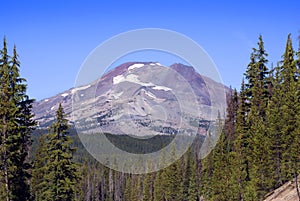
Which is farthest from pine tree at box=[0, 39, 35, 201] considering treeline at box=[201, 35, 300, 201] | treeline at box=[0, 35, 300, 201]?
treeline at box=[201, 35, 300, 201]

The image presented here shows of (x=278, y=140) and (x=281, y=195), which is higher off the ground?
(x=278, y=140)

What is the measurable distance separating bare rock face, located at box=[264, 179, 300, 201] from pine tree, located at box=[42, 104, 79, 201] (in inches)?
696

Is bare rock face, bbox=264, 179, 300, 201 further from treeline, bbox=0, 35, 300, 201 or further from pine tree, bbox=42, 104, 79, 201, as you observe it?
pine tree, bbox=42, 104, 79, 201

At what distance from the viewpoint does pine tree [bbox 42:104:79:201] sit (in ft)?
125

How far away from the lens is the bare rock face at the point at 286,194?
39.9 metres

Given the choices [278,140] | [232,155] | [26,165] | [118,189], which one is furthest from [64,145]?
[118,189]

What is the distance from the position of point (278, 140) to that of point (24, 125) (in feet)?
74.7

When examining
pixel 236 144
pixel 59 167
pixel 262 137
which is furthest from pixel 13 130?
pixel 236 144

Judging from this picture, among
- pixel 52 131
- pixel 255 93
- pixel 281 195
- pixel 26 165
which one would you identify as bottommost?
pixel 281 195

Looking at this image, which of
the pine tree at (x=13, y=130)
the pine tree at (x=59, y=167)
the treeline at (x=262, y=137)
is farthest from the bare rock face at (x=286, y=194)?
the pine tree at (x=13, y=130)

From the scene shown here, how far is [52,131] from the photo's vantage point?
39.4m

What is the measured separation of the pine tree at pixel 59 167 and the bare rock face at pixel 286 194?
17.7 metres

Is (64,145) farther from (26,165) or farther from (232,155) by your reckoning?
(232,155)

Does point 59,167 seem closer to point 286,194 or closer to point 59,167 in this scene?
point 59,167
